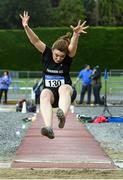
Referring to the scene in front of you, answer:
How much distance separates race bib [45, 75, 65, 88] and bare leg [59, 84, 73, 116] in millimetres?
99

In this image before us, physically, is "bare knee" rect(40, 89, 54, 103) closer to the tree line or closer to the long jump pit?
the long jump pit

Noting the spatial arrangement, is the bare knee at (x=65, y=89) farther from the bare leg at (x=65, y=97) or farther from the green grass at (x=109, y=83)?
the green grass at (x=109, y=83)

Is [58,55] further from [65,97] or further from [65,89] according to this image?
[65,97]

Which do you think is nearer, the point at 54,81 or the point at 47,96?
the point at 47,96

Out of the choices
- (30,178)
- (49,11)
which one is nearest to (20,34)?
(49,11)

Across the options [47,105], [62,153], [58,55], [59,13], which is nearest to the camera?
[47,105]

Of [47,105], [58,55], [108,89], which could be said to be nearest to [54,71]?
[58,55]

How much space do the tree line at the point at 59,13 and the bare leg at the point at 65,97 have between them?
67.3 metres

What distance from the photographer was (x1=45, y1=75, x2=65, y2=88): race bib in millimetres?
9742

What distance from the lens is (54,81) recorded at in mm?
9781

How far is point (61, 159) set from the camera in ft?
32.6

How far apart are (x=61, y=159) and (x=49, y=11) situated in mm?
70558

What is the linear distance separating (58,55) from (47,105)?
0.81 meters

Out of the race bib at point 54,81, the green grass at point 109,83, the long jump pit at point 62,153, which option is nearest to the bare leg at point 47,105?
the race bib at point 54,81
